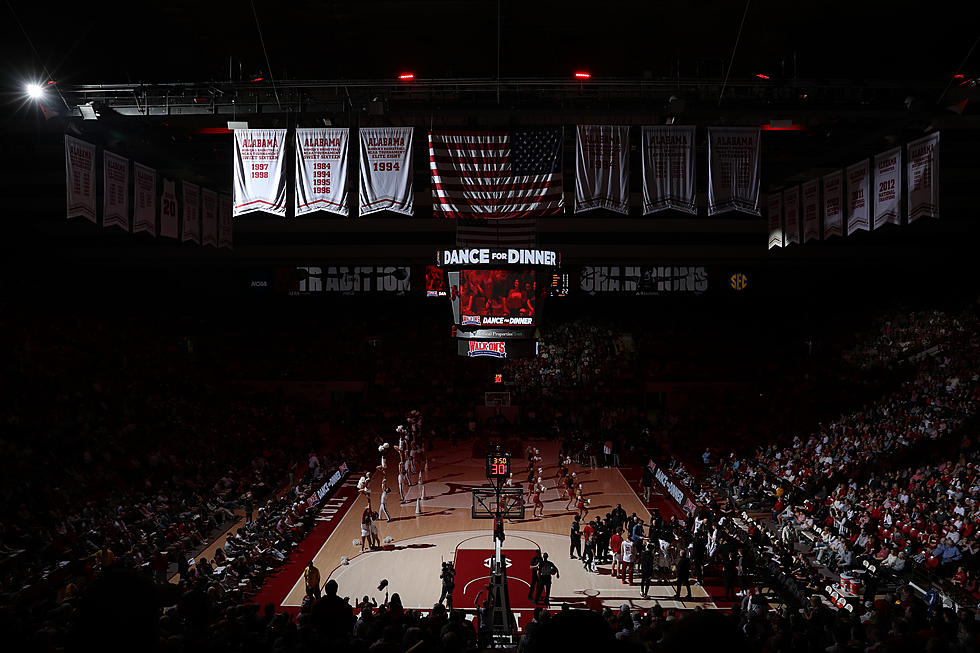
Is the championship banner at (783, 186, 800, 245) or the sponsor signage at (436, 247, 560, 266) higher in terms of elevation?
the championship banner at (783, 186, 800, 245)

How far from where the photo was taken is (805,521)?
18703 mm

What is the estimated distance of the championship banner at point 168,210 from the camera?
18.6 metres

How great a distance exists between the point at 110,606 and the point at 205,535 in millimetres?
18400

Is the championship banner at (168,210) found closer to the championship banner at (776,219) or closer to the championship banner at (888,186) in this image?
the championship banner at (776,219)

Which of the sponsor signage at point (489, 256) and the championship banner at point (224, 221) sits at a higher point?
the championship banner at point (224, 221)


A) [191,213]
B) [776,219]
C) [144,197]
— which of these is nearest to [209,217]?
[191,213]

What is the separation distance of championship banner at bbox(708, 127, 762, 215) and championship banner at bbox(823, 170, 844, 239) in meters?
3.58

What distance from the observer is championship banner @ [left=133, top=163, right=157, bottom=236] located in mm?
17478

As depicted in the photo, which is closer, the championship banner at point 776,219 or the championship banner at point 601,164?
the championship banner at point 601,164

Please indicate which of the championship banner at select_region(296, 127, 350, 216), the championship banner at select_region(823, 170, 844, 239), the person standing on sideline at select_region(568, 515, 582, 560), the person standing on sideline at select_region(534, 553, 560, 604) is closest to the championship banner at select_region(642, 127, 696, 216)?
the championship banner at select_region(823, 170, 844, 239)

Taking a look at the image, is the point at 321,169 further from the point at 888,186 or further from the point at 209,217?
the point at 888,186

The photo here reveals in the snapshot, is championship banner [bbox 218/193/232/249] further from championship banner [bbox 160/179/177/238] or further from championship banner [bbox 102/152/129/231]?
championship banner [bbox 102/152/129/231]

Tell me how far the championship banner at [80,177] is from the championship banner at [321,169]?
4609mm

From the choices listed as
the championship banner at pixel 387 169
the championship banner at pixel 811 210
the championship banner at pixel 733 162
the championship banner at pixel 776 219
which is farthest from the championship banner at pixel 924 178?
the championship banner at pixel 387 169
